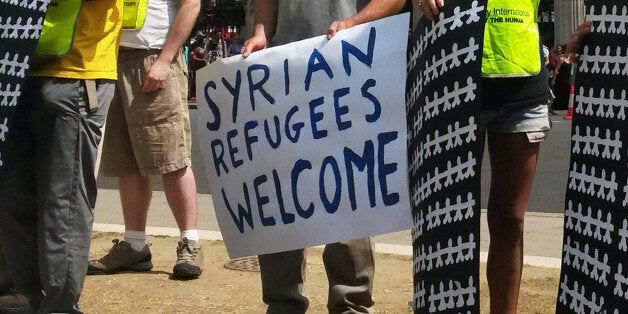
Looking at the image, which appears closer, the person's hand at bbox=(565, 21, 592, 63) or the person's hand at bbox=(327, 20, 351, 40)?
the person's hand at bbox=(565, 21, 592, 63)

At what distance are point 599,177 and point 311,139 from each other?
0.98 meters

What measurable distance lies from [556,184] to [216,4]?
129 feet

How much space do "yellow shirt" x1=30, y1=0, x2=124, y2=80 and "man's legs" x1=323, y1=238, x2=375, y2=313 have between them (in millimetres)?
1078

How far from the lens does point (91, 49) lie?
4371 mm

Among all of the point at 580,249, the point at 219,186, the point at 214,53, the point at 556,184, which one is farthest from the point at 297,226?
the point at 214,53

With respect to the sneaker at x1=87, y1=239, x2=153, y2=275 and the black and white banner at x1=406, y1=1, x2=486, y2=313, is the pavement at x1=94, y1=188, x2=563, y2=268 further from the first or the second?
the black and white banner at x1=406, y1=1, x2=486, y2=313

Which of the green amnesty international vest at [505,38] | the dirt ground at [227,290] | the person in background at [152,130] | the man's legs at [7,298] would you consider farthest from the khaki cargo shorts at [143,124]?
the green amnesty international vest at [505,38]

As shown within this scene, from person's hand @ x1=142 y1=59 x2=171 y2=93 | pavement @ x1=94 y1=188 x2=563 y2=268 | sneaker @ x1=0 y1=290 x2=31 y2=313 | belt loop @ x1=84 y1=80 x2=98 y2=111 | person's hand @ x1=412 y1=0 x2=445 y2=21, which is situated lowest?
pavement @ x1=94 y1=188 x2=563 y2=268

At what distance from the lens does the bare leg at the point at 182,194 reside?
231 inches

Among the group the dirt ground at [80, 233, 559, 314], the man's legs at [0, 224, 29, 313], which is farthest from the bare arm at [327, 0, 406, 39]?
the man's legs at [0, 224, 29, 313]

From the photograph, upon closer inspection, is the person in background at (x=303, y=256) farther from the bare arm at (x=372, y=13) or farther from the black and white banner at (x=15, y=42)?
the black and white banner at (x=15, y=42)

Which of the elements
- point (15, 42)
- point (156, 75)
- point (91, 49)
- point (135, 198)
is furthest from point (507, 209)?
point (135, 198)

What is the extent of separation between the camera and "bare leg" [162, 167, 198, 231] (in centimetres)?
586

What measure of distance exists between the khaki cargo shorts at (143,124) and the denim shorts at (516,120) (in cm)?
213
